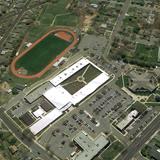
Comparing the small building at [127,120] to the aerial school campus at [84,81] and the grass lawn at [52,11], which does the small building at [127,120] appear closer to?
the aerial school campus at [84,81]

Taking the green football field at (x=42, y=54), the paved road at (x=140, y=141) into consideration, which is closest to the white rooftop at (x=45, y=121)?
the green football field at (x=42, y=54)

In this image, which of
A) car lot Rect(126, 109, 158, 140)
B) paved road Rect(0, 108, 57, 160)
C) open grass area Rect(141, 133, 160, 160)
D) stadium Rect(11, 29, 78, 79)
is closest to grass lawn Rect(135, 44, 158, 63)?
car lot Rect(126, 109, 158, 140)

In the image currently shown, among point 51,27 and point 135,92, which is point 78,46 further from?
point 135,92

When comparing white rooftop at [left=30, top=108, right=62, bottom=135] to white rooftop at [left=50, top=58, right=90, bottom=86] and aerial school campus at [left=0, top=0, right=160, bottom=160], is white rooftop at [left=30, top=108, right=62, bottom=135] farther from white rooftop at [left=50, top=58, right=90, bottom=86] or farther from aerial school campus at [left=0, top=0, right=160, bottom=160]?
white rooftop at [left=50, top=58, right=90, bottom=86]

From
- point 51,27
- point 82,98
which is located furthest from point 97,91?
point 51,27

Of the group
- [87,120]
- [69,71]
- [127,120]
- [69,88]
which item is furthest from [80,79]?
[127,120]

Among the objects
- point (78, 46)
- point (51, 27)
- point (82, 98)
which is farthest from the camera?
point (51, 27)
